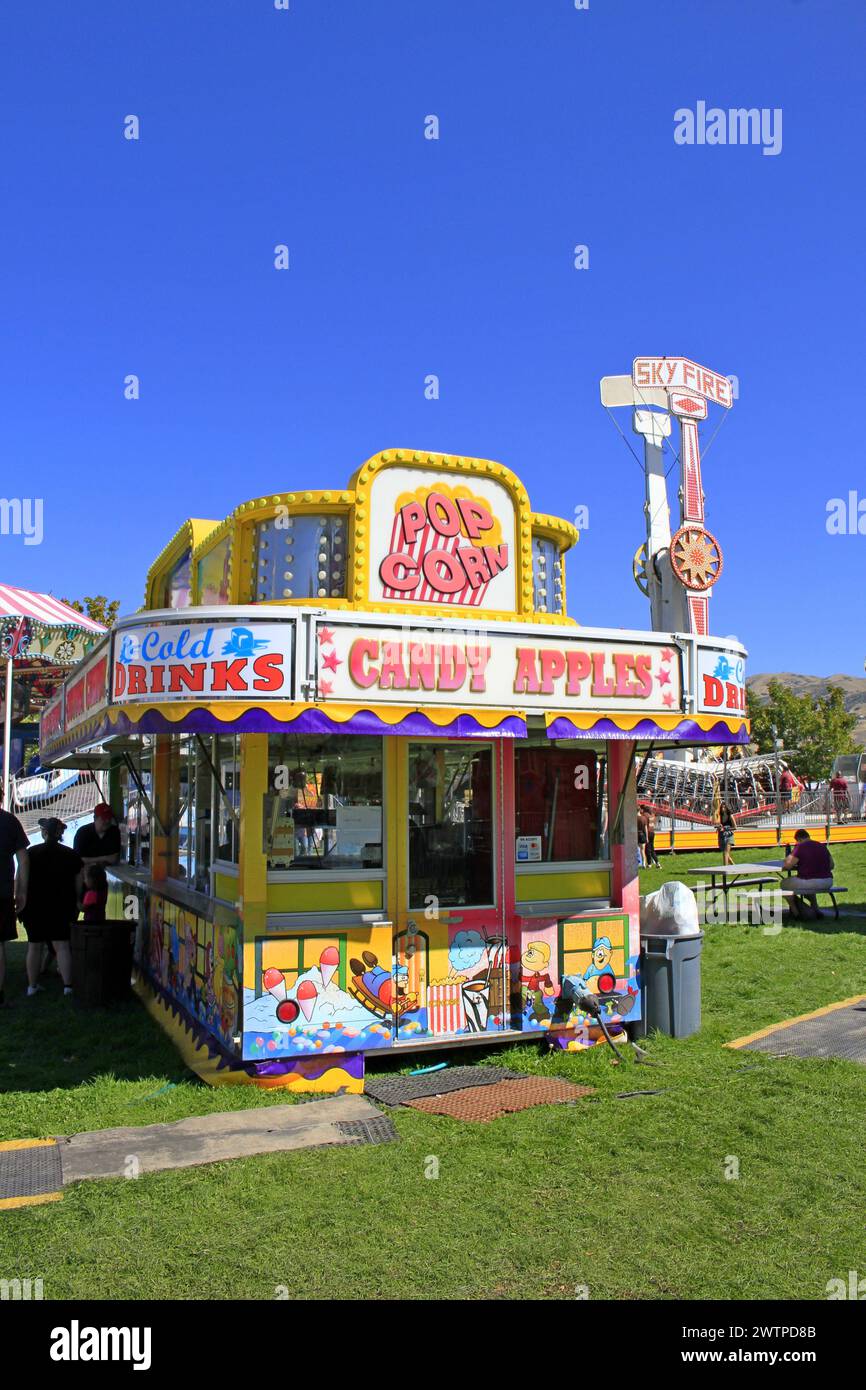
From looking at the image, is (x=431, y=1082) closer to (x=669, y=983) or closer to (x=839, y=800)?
(x=669, y=983)

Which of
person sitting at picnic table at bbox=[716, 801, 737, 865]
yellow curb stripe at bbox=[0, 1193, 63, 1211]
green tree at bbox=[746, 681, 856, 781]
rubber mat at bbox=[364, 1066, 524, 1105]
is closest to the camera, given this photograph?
yellow curb stripe at bbox=[0, 1193, 63, 1211]

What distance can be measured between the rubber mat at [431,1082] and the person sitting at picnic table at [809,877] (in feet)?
29.7

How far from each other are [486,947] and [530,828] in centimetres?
103

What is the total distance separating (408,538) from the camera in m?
7.51

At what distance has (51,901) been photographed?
1016 centimetres

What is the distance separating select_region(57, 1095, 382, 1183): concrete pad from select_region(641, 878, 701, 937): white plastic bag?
3.00 m

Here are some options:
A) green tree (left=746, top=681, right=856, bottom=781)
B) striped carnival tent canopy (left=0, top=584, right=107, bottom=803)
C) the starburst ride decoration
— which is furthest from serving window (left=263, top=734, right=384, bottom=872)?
green tree (left=746, top=681, right=856, bottom=781)

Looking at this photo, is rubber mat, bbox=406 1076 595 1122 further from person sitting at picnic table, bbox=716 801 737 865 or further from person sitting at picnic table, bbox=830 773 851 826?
person sitting at picnic table, bbox=830 773 851 826

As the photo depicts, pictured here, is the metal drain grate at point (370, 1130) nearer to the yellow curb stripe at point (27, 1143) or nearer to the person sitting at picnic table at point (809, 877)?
the yellow curb stripe at point (27, 1143)

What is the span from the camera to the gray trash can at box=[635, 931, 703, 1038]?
8.19 m

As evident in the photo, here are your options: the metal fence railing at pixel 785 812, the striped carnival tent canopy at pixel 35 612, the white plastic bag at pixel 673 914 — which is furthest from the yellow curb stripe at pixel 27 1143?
the metal fence railing at pixel 785 812

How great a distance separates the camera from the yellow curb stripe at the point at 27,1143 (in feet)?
19.6
